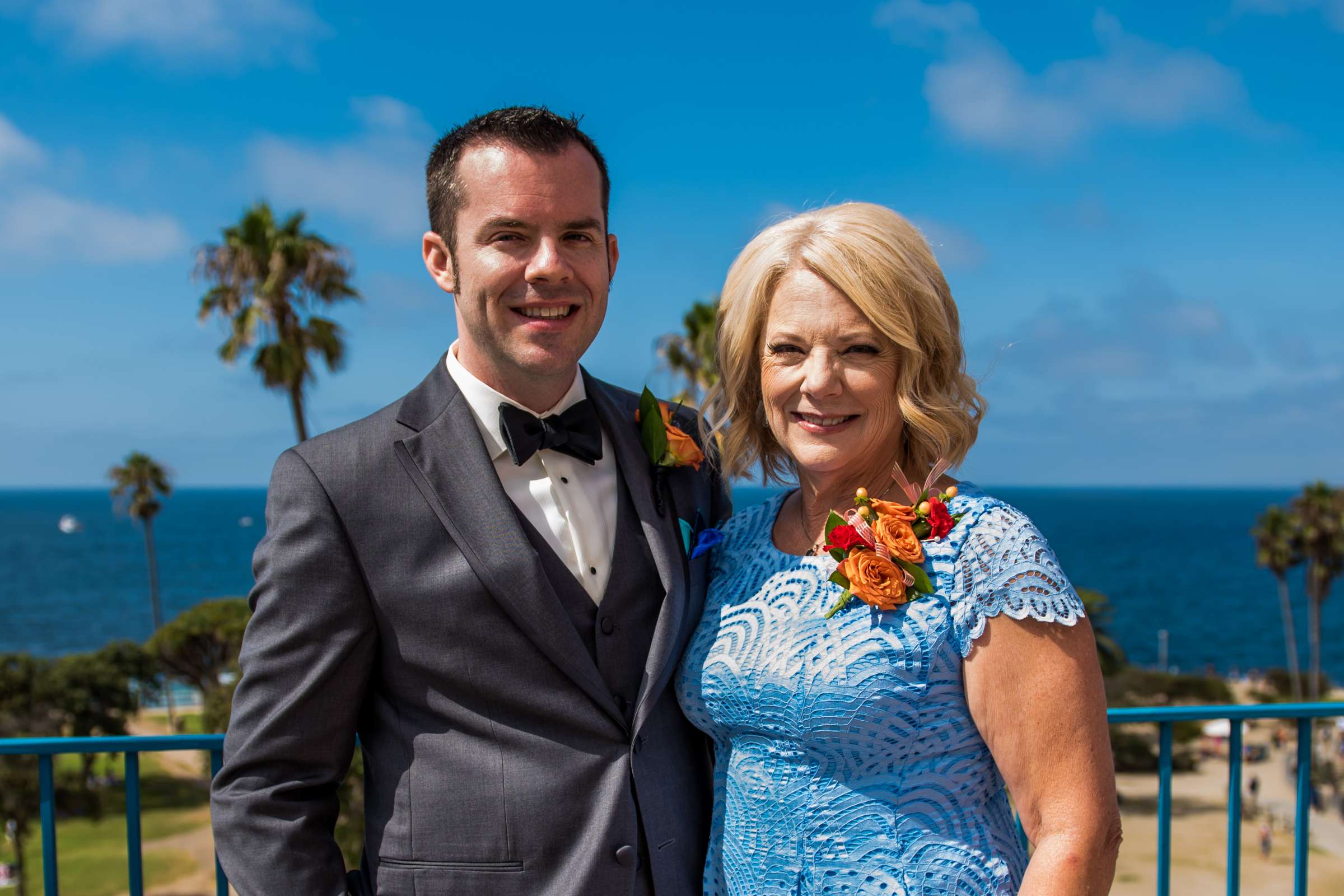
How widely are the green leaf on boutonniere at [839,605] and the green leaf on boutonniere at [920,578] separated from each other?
0.15 metres

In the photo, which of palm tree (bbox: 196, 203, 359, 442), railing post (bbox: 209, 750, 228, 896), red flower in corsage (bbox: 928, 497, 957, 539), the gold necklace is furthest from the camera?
palm tree (bbox: 196, 203, 359, 442)

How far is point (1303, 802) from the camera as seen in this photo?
3205 millimetres

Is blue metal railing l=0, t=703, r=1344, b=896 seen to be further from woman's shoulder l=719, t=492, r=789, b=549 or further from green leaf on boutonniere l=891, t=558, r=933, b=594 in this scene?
woman's shoulder l=719, t=492, r=789, b=549

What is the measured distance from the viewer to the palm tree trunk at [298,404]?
1816 cm

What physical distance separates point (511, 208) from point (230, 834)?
151 cm

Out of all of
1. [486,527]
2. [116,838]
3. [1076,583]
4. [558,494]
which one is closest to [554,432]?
[558,494]

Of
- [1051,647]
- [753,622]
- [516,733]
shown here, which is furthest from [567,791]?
[1051,647]

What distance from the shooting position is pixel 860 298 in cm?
230

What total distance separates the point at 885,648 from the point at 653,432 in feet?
2.90

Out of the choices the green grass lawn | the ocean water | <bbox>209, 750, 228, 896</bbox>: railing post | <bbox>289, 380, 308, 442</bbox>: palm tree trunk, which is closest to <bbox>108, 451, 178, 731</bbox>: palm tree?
the ocean water

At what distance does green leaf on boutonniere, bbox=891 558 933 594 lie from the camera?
220 cm

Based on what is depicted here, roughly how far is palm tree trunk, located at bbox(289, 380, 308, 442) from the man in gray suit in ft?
55.4

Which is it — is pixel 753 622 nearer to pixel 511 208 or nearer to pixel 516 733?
pixel 516 733

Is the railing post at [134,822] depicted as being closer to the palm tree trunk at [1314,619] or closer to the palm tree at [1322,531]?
the palm tree trunk at [1314,619]
